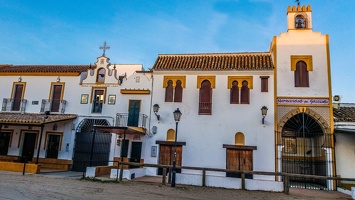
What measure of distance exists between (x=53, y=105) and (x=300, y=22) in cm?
1663

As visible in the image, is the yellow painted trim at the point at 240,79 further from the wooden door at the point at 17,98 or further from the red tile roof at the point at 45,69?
the wooden door at the point at 17,98

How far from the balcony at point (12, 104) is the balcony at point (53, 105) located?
1.49 meters

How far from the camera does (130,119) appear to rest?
17578mm

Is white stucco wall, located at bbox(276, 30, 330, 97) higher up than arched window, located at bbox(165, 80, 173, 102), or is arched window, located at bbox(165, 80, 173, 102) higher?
white stucco wall, located at bbox(276, 30, 330, 97)

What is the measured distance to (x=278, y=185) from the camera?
39.2 feet

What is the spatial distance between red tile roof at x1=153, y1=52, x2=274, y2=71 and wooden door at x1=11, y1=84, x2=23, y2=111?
380 inches

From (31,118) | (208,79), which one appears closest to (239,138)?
(208,79)

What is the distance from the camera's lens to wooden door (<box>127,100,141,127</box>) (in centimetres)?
1747

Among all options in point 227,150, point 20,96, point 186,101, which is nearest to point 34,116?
point 20,96

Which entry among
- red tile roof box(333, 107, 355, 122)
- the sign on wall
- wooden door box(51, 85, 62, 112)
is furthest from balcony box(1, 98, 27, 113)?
red tile roof box(333, 107, 355, 122)

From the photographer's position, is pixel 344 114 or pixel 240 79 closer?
pixel 344 114

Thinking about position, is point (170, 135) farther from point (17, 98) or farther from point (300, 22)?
point (17, 98)

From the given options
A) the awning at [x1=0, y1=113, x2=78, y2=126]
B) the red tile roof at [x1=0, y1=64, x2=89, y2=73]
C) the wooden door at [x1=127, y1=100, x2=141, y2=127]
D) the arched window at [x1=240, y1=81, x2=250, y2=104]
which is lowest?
the awning at [x1=0, y1=113, x2=78, y2=126]

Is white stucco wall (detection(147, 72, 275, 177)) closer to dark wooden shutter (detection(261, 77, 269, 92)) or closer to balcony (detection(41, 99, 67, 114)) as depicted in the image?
dark wooden shutter (detection(261, 77, 269, 92))
